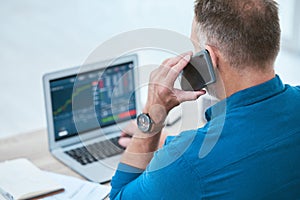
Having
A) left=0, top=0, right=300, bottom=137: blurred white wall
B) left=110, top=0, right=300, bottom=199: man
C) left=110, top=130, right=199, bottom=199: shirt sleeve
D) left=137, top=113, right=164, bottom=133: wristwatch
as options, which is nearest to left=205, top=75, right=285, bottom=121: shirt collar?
left=110, top=0, right=300, bottom=199: man


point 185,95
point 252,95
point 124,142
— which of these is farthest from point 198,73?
point 124,142

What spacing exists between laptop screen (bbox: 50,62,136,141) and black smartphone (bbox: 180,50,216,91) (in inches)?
24.9

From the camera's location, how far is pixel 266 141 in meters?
1.24

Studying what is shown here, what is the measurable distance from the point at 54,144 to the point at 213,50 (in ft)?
2.98

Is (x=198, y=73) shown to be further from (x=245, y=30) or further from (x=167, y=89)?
(x=245, y=30)

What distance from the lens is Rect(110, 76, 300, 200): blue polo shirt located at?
1.22 metres

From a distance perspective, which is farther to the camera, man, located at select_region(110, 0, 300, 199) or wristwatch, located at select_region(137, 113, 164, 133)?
wristwatch, located at select_region(137, 113, 164, 133)

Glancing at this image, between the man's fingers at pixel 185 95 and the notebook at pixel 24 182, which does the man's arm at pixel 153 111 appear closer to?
the man's fingers at pixel 185 95

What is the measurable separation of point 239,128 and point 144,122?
0.36 m

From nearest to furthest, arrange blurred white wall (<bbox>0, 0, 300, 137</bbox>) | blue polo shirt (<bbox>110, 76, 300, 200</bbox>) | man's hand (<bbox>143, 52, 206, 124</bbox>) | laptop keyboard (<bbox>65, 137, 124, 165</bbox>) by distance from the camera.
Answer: blue polo shirt (<bbox>110, 76, 300, 200</bbox>) → man's hand (<bbox>143, 52, 206, 124</bbox>) → laptop keyboard (<bbox>65, 137, 124, 165</bbox>) → blurred white wall (<bbox>0, 0, 300, 137</bbox>)

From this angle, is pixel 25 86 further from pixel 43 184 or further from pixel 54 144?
pixel 43 184

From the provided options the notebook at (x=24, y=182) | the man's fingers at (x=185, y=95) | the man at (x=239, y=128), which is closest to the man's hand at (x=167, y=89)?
the man's fingers at (x=185, y=95)

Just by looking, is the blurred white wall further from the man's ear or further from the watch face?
the man's ear

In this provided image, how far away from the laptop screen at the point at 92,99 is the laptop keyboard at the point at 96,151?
0.07 meters
